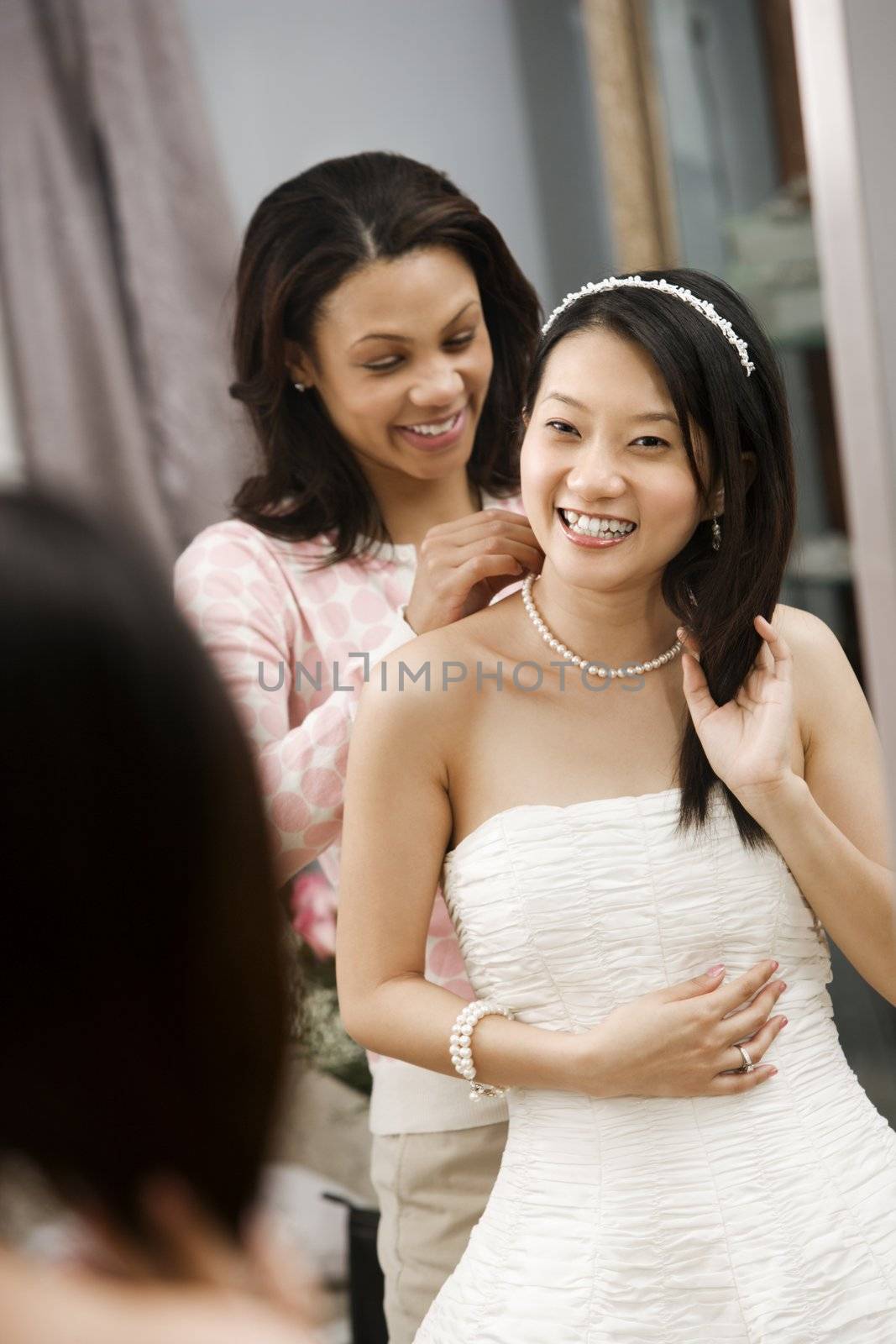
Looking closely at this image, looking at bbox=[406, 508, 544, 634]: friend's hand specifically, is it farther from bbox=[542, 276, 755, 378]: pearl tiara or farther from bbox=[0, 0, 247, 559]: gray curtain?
bbox=[0, 0, 247, 559]: gray curtain

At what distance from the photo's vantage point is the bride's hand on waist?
1117 millimetres

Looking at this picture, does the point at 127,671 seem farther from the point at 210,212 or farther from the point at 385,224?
the point at 210,212

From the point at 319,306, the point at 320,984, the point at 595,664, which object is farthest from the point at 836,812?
the point at 320,984

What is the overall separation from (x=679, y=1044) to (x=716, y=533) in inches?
16.8

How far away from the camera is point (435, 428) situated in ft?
4.52

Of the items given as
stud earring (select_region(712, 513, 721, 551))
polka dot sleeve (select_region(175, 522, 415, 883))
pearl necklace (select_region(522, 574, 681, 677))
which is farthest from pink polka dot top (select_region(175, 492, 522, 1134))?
stud earring (select_region(712, 513, 721, 551))

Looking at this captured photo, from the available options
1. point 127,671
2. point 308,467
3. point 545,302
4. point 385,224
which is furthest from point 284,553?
point 545,302

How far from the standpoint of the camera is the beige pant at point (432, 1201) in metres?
1.36

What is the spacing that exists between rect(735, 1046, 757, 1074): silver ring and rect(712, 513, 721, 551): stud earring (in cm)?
41

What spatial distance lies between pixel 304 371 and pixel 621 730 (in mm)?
487

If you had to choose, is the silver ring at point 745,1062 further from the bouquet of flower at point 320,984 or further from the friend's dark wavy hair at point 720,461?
the bouquet of flower at point 320,984

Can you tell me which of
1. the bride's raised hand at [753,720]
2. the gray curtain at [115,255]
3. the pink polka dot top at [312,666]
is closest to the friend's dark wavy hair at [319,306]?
the pink polka dot top at [312,666]

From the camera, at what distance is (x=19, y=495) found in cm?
49

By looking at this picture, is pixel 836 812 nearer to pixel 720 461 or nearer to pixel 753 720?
pixel 753 720
